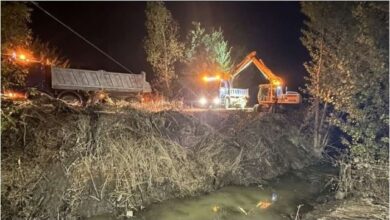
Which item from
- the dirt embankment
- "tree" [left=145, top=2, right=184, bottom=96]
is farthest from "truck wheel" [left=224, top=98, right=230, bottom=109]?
the dirt embankment

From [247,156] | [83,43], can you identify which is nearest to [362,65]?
[247,156]

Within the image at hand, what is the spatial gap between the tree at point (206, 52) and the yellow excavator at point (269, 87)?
887cm

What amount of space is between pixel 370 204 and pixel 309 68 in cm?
877

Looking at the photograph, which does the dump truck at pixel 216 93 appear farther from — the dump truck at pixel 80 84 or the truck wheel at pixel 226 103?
the dump truck at pixel 80 84

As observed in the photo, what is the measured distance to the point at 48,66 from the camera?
1262cm

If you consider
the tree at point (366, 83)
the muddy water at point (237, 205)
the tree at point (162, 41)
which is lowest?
the muddy water at point (237, 205)

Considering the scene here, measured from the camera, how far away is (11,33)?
871cm

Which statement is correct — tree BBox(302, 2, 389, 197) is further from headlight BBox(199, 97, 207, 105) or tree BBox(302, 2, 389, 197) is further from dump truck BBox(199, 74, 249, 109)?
headlight BBox(199, 97, 207, 105)

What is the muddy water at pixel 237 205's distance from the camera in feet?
25.1

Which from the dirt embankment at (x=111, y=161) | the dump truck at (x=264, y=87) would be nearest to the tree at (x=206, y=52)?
the dump truck at (x=264, y=87)

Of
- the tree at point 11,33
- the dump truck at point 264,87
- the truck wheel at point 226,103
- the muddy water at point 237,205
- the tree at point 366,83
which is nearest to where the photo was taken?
the tree at point 366,83

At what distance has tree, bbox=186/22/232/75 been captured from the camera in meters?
25.3

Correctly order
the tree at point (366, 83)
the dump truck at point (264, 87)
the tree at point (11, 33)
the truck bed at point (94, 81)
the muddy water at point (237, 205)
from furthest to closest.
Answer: the dump truck at point (264, 87) → the truck bed at point (94, 81) → the tree at point (11, 33) → the muddy water at point (237, 205) → the tree at point (366, 83)

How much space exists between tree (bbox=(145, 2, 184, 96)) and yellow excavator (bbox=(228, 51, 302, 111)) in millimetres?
4825
